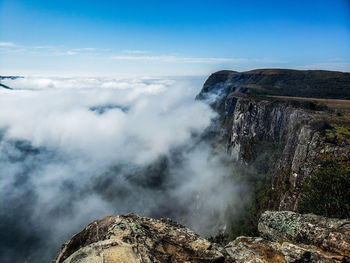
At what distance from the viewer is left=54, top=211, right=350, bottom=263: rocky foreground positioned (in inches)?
A: 446

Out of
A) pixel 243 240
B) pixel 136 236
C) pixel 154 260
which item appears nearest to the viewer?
pixel 154 260

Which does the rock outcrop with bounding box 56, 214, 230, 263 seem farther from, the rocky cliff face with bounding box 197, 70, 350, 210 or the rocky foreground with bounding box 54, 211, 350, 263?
the rocky cliff face with bounding box 197, 70, 350, 210

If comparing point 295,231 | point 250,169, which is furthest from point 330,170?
point 250,169

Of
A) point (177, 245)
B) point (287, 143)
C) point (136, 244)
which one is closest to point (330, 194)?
point (177, 245)

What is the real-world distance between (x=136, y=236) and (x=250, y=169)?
641 ft

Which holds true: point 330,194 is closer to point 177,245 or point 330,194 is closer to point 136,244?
point 177,245

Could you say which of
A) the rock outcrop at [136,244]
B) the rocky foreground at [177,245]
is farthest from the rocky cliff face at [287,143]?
the rock outcrop at [136,244]

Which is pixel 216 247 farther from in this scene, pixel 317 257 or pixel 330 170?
pixel 330 170

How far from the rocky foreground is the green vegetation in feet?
56.8

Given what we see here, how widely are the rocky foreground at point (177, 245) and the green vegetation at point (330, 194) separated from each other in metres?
17.3

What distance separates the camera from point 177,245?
13.6 meters

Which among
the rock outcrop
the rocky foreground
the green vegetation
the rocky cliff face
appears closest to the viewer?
the rock outcrop

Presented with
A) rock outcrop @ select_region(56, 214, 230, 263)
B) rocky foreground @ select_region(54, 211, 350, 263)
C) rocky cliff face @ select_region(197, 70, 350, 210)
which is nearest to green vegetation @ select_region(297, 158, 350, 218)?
rocky foreground @ select_region(54, 211, 350, 263)

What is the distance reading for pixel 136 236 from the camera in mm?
13156
